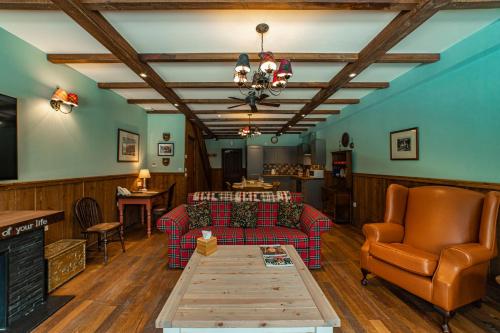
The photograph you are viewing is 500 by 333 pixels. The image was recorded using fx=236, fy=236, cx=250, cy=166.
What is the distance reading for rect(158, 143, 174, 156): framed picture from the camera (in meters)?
6.07

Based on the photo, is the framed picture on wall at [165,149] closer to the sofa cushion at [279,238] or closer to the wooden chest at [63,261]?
the wooden chest at [63,261]

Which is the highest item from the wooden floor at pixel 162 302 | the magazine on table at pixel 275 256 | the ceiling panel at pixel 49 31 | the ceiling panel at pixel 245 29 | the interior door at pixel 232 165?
the ceiling panel at pixel 49 31

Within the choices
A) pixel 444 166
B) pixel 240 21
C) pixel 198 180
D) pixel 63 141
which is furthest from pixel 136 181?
pixel 444 166

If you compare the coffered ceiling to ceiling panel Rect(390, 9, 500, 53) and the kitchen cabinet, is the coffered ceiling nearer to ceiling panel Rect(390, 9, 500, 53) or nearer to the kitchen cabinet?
ceiling panel Rect(390, 9, 500, 53)

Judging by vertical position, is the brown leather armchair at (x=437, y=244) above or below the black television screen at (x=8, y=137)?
below

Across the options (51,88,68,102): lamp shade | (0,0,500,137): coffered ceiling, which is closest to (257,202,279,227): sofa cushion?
(0,0,500,137): coffered ceiling

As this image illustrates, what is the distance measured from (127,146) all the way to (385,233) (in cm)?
493

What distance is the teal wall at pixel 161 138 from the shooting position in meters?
6.06

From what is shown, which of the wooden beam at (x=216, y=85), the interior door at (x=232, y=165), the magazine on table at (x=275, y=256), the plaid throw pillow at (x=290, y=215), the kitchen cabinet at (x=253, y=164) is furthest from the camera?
the interior door at (x=232, y=165)

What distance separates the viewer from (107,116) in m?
4.38

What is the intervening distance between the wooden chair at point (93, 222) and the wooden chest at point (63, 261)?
29cm

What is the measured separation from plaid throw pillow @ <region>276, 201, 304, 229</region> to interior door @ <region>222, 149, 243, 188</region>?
23.8 ft

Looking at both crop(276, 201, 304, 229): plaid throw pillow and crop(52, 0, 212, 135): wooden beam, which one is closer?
crop(52, 0, 212, 135): wooden beam

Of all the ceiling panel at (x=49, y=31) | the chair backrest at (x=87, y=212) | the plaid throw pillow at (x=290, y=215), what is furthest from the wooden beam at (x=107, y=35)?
the plaid throw pillow at (x=290, y=215)
